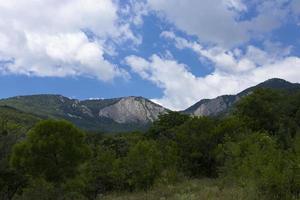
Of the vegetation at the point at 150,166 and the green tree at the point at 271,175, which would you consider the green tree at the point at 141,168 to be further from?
the green tree at the point at 271,175

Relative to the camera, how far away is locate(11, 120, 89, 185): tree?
28.4m

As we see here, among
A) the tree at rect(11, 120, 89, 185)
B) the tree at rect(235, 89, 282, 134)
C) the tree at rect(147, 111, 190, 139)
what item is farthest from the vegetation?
the tree at rect(147, 111, 190, 139)

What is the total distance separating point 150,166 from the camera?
3509 cm

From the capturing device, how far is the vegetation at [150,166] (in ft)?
60.3

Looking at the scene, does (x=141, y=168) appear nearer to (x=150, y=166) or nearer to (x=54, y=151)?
(x=150, y=166)

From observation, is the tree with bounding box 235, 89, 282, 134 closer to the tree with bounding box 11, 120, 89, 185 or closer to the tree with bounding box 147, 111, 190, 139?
the tree with bounding box 147, 111, 190, 139

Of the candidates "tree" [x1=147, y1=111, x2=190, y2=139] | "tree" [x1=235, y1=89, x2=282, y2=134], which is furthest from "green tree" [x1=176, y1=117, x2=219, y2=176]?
"tree" [x1=147, y1=111, x2=190, y2=139]

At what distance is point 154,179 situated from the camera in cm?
3562

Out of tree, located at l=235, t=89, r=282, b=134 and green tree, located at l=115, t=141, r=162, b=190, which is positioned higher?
tree, located at l=235, t=89, r=282, b=134

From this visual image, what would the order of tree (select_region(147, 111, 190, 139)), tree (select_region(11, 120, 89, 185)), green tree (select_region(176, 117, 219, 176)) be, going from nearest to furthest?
tree (select_region(11, 120, 89, 185))
green tree (select_region(176, 117, 219, 176))
tree (select_region(147, 111, 190, 139))

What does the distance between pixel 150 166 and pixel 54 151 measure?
8914 mm

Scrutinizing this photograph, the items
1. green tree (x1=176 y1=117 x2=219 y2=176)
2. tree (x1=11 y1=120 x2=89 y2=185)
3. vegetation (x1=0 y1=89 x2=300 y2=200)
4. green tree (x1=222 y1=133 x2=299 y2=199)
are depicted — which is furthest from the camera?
green tree (x1=176 y1=117 x2=219 y2=176)

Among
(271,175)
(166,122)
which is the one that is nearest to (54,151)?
(271,175)

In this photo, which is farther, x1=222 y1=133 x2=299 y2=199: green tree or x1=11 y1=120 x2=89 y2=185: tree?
x1=11 y1=120 x2=89 y2=185: tree
